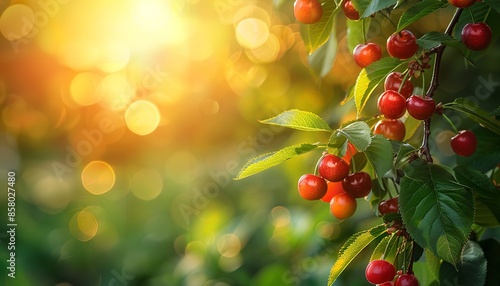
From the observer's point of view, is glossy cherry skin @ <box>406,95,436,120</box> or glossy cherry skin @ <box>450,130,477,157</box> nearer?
glossy cherry skin @ <box>406,95,436,120</box>

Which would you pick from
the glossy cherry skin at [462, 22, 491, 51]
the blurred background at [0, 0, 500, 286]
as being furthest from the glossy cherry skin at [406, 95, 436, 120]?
the blurred background at [0, 0, 500, 286]

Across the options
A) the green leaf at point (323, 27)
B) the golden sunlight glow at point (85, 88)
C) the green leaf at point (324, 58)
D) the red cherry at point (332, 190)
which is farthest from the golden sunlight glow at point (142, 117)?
the red cherry at point (332, 190)

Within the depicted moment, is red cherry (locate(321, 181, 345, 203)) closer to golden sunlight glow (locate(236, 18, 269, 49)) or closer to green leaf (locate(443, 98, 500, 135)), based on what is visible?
green leaf (locate(443, 98, 500, 135))

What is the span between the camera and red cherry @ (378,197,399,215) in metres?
0.95

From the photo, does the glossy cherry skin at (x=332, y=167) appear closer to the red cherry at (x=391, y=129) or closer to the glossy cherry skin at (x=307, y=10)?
the red cherry at (x=391, y=129)

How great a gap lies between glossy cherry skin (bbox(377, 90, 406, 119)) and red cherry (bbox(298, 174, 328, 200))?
0.13 meters

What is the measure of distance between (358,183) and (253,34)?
210cm

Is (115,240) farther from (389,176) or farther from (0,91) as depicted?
(389,176)

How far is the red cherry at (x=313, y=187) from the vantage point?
37.4 inches

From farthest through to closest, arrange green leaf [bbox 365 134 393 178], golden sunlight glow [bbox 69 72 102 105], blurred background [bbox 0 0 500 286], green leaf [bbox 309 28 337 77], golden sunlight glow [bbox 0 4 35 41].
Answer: golden sunlight glow [bbox 69 72 102 105]
golden sunlight glow [bbox 0 4 35 41]
blurred background [bbox 0 0 500 286]
green leaf [bbox 309 28 337 77]
green leaf [bbox 365 134 393 178]

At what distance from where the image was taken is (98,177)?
3293mm

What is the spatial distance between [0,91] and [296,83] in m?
1.29

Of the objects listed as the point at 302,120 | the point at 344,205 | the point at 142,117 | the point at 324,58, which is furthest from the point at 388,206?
the point at 142,117

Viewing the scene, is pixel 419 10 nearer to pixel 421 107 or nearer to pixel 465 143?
pixel 421 107
